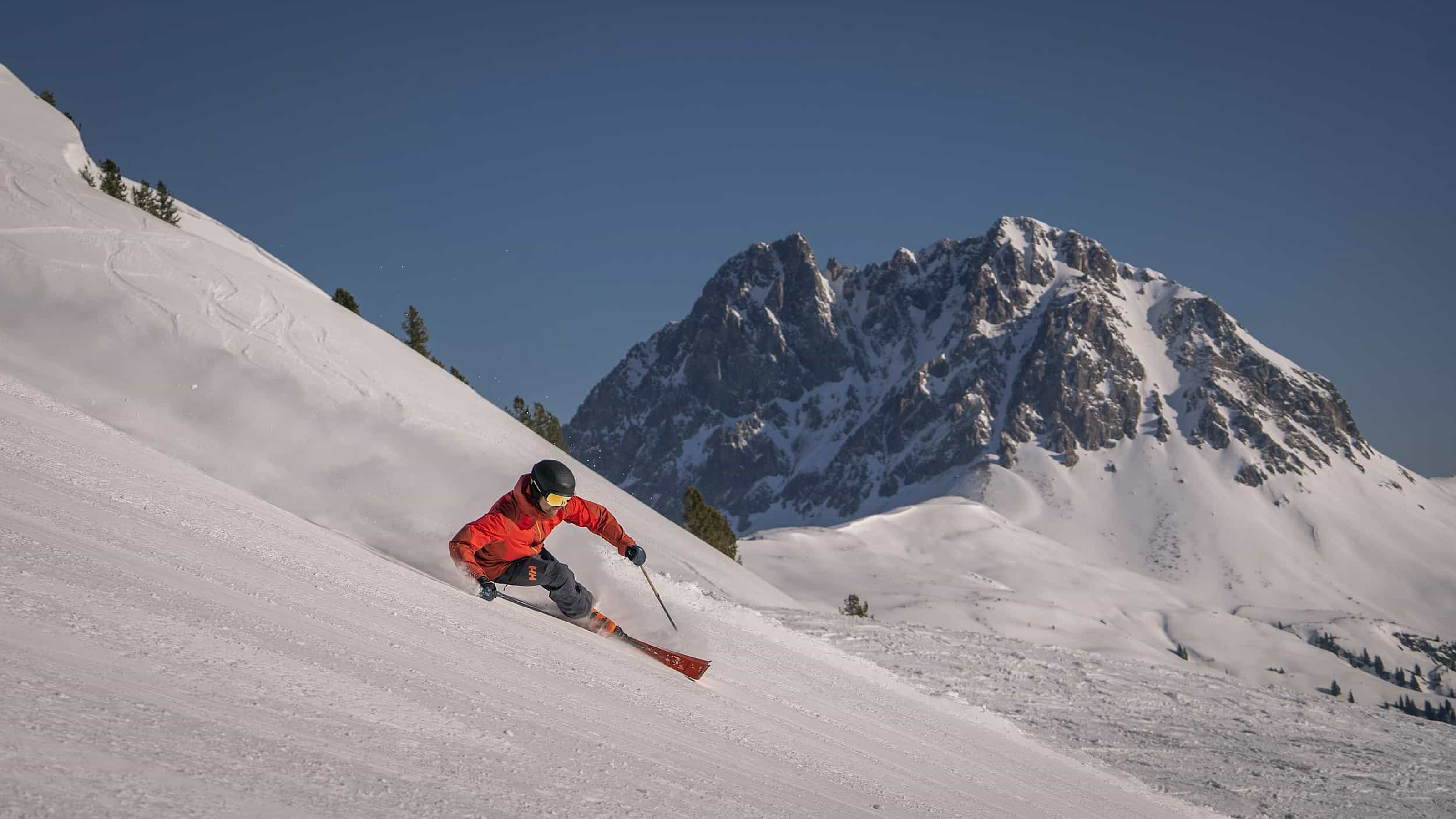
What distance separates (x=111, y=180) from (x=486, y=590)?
31.7m

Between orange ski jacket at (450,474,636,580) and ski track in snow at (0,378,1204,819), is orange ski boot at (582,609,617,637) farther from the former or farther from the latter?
orange ski jacket at (450,474,636,580)

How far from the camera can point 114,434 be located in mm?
9219

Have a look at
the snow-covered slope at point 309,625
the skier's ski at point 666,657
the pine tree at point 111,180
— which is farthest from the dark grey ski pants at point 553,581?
the pine tree at point 111,180

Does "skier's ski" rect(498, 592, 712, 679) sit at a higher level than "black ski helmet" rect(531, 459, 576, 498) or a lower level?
lower

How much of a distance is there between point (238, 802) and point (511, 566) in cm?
585

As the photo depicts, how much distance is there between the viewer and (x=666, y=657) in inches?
328

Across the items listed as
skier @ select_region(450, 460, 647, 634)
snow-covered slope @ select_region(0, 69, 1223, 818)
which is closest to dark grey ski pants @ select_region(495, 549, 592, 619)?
skier @ select_region(450, 460, 647, 634)

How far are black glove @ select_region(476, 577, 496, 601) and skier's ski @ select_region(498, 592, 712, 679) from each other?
0.31 m

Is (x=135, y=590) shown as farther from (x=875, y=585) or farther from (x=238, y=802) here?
(x=875, y=585)

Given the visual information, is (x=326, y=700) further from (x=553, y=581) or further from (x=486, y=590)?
(x=553, y=581)

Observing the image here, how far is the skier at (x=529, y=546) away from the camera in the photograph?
8.50 meters

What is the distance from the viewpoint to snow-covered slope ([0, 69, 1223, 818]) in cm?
343

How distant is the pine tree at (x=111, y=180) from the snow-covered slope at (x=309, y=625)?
59.2ft

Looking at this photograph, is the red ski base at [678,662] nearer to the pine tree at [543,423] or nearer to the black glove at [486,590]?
the black glove at [486,590]
